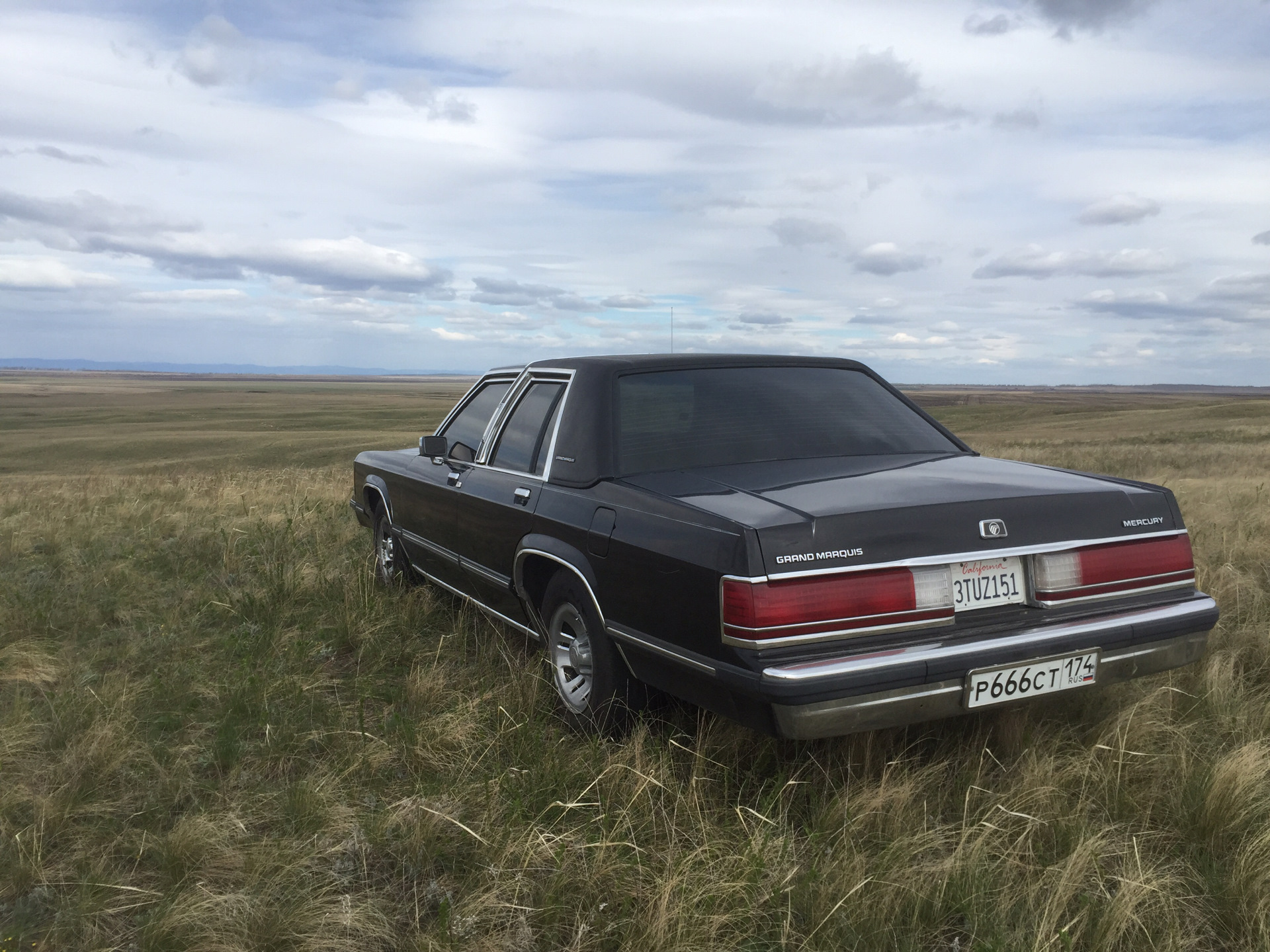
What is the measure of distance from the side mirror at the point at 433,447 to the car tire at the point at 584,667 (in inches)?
62.9

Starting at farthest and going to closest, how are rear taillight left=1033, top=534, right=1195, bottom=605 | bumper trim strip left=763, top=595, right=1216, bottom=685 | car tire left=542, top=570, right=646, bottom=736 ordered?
car tire left=542, top=570, right=646, bottom=736 < rear taillight left=1033, top=534, right=1195, bottom=605 < bumper trim strip left=763, top=595, right=1216, bottom=685

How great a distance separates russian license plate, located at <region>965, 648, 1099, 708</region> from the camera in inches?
118

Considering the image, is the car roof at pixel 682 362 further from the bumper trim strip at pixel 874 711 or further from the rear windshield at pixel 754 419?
the bumper trim strip at pixel 874 711

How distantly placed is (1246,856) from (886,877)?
1.00 metres

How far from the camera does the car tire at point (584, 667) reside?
3.56 m

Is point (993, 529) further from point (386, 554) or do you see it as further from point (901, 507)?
point (386, 554)

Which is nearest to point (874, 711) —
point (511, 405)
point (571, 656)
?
point (571, 656)

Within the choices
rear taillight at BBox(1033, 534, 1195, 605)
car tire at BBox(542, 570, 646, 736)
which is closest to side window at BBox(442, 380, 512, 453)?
car tire at BBox(542, 570, 646, 736)

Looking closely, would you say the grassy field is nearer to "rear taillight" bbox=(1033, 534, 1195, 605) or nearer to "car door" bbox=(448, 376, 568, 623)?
"car door" bbox=(448, 376, 568, 623)

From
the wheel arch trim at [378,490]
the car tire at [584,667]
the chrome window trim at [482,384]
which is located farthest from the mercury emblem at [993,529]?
the wheel arch trim at [378,490]

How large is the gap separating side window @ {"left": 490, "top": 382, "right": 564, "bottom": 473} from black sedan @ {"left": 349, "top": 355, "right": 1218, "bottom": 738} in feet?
0.06

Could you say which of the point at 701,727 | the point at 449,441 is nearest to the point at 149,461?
the point at 449,441

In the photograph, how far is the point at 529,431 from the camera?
458cm

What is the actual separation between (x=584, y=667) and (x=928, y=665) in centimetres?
146
